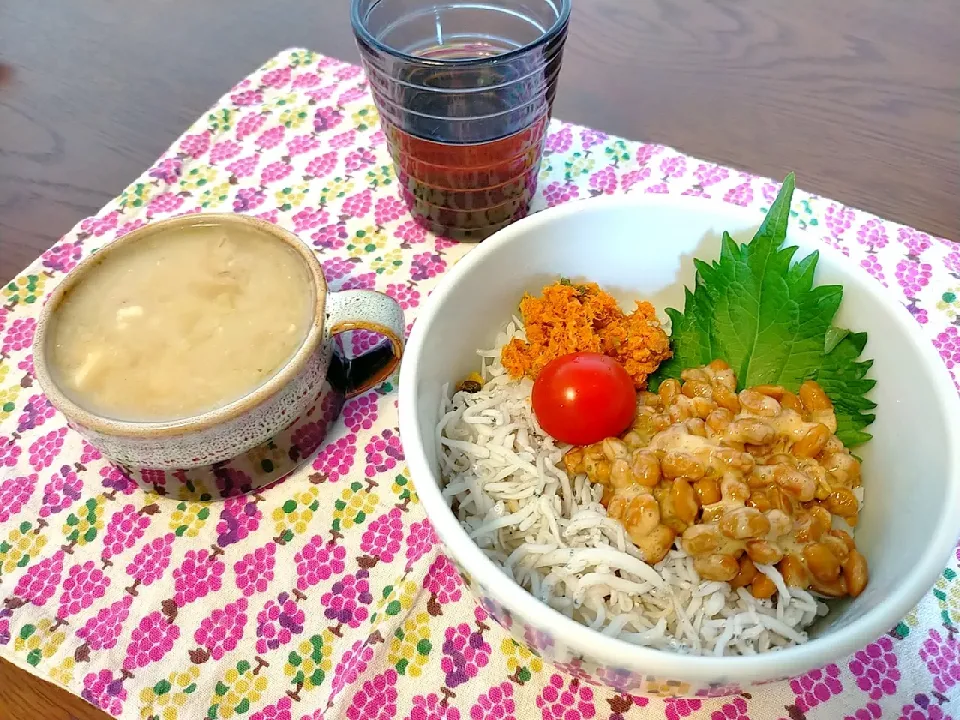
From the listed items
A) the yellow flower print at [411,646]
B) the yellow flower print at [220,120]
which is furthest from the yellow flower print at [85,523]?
the yellow flower print at [220,120]

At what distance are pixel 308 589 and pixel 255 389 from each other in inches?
10.5

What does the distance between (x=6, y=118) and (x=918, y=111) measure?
1943mm

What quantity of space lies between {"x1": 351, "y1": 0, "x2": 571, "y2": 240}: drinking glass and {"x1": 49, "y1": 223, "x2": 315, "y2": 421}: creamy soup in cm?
30

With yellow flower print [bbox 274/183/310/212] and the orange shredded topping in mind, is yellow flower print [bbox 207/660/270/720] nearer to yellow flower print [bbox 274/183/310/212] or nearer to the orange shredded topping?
the orange shredded topping

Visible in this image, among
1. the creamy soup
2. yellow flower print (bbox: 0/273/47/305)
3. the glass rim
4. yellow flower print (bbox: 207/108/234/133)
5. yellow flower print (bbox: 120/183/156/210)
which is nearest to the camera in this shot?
the creamy soup

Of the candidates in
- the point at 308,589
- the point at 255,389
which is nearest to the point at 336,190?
the point at 255,389

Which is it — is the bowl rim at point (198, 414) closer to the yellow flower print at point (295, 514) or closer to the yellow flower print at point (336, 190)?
the yellow flower print at point (295, 514)

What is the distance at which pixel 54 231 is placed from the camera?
137cm

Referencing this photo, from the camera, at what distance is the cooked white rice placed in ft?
2.61

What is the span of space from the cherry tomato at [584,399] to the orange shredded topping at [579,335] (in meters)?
0.04

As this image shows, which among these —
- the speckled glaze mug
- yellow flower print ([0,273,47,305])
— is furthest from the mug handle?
yellow flower print ([0,273,47,305])

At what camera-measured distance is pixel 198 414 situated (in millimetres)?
→ 865

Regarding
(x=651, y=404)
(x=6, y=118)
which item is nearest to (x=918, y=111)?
(x=651, y=404)

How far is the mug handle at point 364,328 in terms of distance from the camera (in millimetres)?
951
